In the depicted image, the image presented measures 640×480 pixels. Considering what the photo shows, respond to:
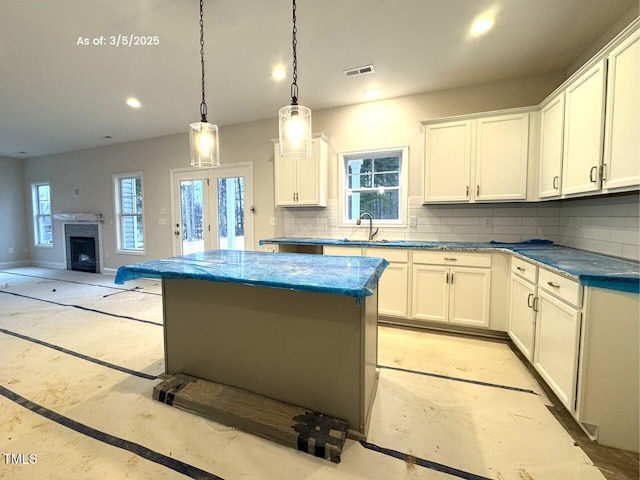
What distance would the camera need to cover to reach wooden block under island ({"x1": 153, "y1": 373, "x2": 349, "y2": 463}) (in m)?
1.49

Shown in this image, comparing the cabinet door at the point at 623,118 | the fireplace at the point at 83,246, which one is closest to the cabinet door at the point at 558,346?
the cabinet door at the point at 623,118

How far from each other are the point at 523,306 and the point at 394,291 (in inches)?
46.6

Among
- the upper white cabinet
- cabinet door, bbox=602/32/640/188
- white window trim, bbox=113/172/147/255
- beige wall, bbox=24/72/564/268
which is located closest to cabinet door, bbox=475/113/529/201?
the upper white cabinet

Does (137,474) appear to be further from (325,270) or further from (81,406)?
(325,270)

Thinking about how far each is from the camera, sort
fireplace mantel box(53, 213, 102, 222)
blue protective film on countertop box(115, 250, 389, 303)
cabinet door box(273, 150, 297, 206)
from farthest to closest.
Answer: fireplace mantel box(53, 213, 102, 222)
cabinet door box(273, 150, 297, 206)
blue protective film on countertop box(115, 250, 389, 303)

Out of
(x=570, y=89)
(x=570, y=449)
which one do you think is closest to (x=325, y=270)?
(x=570, y=449)

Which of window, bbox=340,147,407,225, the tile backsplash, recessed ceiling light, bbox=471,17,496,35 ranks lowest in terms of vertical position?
the tile backsplash

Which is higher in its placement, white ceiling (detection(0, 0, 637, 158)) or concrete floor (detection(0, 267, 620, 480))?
white ceiling (detection(0, 0, 637, 158))

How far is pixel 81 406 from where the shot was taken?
1.86m

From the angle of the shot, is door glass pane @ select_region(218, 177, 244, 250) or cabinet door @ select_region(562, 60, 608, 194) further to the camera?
door glass pane @ select_region(218, 177, 244, 250)

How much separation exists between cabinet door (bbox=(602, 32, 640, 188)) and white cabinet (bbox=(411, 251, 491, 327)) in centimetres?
121

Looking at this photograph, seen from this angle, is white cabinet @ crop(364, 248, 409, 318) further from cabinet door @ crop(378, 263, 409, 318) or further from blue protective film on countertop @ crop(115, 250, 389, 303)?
blue protective film on countertop @ crop(115, 250, 389, 303)

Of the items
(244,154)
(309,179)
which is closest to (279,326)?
(309,179)

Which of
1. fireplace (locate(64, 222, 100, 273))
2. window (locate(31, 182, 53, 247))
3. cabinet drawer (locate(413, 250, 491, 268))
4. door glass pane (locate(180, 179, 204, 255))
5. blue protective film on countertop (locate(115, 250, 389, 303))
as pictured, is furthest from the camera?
window (locate(31, 182, 53, 247))
